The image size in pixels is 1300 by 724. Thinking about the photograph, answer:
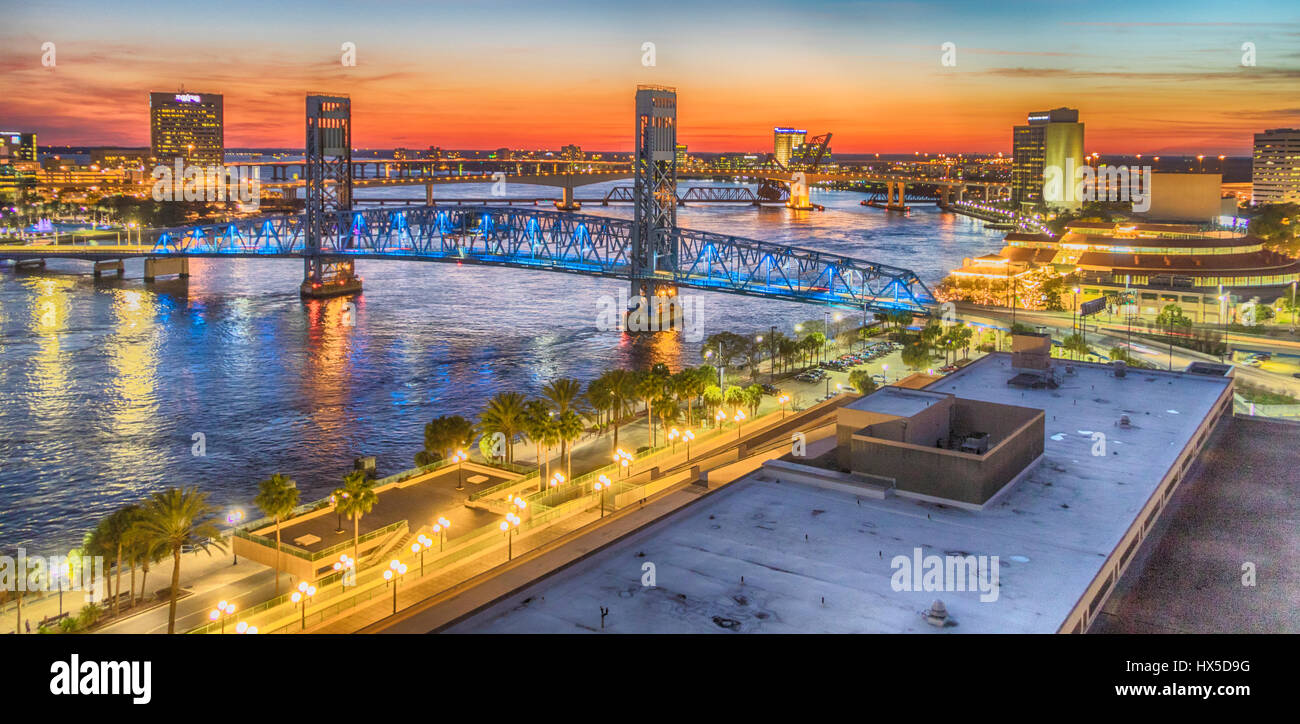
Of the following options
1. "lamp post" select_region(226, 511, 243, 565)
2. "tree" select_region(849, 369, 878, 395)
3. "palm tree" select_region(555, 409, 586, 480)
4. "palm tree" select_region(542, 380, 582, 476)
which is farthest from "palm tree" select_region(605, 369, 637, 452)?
"lamp post" select_region(226, 511, 243, 565)

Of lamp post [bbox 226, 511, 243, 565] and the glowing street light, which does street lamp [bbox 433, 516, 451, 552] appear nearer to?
the glowing street light

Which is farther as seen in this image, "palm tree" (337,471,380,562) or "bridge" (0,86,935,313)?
"bridge" (0,86,935,313)

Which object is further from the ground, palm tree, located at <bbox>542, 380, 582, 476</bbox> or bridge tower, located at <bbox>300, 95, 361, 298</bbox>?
bridge tower, located at <bbox>300, 95, 361, 298</bbox>

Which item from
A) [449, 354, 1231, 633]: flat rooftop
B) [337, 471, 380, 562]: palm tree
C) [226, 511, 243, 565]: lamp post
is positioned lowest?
[226, 511, 243, 565]: lamp post

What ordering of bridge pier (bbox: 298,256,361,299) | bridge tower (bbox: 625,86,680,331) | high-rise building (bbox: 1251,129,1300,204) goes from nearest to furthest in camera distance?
bridge tower (bbox: 625,86,680,331) → bridge pier (bbox: 298,256,361,299) → high-rise building (bbox: 1251,129,1300,204)

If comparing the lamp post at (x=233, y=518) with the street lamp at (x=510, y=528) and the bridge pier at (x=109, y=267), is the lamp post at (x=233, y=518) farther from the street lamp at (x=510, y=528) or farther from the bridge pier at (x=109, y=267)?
the bridge pier at (x=109, y=267)

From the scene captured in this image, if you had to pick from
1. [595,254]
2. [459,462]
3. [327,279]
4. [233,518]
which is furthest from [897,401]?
[327,279]

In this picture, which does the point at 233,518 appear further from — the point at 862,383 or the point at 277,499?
the point at 862,383
